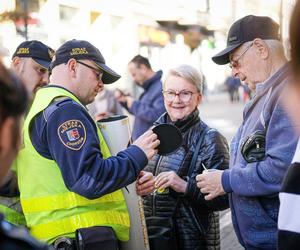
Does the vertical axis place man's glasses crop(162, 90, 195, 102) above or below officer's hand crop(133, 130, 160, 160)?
above

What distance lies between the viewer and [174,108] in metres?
3.49

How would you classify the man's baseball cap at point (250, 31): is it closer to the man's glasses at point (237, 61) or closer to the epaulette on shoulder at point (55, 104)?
the man's glasses at point (237, 61)

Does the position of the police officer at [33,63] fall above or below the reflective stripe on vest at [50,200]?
above

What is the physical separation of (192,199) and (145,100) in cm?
361

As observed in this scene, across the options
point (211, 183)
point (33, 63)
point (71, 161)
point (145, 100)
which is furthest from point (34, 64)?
point (145, 100)

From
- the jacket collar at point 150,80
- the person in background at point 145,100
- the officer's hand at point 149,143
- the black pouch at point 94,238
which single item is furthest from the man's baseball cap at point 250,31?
the jacket collar at point 150,80

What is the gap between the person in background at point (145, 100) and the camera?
258 inches

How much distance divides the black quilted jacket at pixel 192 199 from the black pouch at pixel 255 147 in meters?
0.64

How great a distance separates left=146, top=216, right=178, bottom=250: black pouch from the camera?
3.14 meters

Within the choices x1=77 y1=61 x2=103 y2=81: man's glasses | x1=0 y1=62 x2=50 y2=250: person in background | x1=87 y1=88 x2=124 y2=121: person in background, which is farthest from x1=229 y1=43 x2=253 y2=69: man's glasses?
x1=87 y1=88 x2=124 y2=121: person in background

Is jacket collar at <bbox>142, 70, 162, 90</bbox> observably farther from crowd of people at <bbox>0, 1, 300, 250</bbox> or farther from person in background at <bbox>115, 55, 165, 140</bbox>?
crowd of people at <bbox>0, 1, 300, 250</bbox>

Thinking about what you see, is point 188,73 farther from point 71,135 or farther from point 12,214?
point 12,214

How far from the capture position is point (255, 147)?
8.47 feet

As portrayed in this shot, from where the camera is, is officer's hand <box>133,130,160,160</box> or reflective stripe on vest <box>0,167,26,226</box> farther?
reflective stripe on vest <box>0,167,26,226</box>
